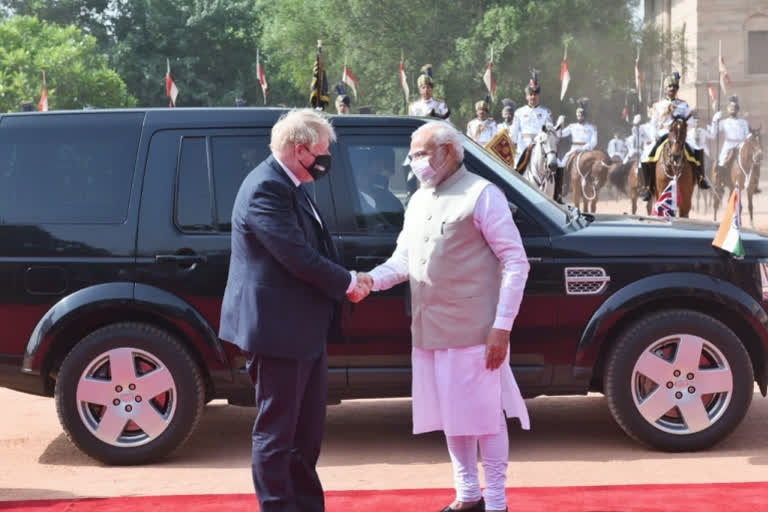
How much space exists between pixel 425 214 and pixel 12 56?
42.9 m

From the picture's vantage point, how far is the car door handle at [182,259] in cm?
713

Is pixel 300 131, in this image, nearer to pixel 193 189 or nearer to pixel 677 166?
pixel 193 189

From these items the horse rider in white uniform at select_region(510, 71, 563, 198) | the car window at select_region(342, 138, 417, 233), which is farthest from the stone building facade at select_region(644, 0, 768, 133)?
the car window at select_region(342, 138, 417, 233)

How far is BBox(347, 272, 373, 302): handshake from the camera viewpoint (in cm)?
534

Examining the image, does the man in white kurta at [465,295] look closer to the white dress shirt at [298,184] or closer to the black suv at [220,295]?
the white dress shirt at [298,184]

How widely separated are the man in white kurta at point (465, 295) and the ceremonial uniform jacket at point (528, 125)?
57.8 feet

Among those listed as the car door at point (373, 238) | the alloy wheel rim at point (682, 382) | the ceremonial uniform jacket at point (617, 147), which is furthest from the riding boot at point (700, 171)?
the ceremonial uniform jacket at point (617, 147)

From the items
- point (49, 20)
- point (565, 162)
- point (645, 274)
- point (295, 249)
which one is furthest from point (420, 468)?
point (49, 20)

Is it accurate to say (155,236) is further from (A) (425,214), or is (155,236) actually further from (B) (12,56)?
(B) (12,56)

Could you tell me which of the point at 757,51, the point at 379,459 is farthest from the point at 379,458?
the point at 757,51

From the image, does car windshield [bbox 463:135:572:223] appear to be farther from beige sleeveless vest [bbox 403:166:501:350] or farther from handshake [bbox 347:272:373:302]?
handshake [bbox 347:272:373:302]

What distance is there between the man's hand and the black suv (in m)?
1.66

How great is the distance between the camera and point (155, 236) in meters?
7.18

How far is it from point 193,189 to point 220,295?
25.0 inches
